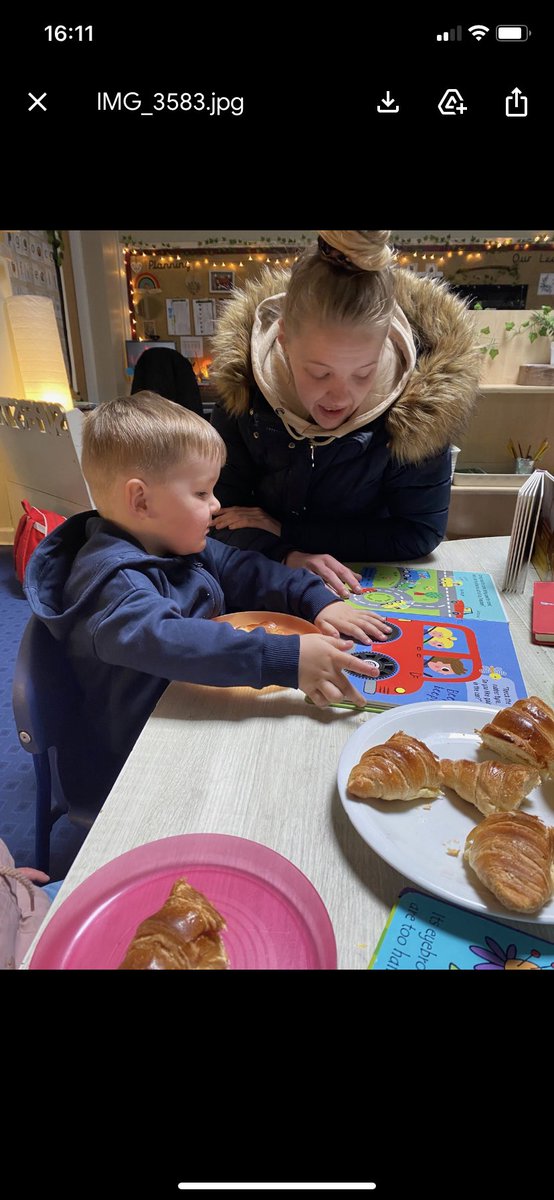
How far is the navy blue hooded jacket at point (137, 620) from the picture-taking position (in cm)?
65

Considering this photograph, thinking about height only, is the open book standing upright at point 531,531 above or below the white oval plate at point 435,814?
above

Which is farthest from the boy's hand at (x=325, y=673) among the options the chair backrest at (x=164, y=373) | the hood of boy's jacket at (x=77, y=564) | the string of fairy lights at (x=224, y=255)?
the string of fairy lights at (x=224, y=255)

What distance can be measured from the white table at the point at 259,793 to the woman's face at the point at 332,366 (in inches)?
17.5

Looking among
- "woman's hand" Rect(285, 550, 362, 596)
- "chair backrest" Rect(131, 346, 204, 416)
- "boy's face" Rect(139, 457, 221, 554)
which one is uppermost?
"chair backrest" Rect(131, 346, 204, 416)

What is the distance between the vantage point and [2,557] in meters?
2.97

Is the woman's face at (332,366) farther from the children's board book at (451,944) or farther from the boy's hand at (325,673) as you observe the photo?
the children's board book at (451,944)

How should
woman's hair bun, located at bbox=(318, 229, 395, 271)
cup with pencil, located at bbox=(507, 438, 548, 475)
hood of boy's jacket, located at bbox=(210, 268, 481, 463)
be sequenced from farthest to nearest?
cup with pencil, located at bbox=(507, 438, 548, 475), hood of boy's jacket, located at bbox=(210, 268, 481, 463), woman's hair bun, located at bbox=(318, 229, 395, 271)

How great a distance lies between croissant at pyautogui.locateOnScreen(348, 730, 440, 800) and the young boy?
0.13 m

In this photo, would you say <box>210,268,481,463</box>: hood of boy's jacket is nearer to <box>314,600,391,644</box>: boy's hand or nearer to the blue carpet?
<box>314,600,391,644</box>: boy's hand

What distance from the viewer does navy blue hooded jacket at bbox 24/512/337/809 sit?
648mm

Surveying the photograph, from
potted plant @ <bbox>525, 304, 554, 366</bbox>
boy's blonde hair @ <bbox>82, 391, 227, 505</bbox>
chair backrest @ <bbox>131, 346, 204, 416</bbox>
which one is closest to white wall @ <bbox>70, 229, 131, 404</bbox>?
chair backrest @ <bbox>131, 346, 204, 416</bbox>

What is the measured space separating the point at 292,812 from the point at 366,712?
0.55ft
